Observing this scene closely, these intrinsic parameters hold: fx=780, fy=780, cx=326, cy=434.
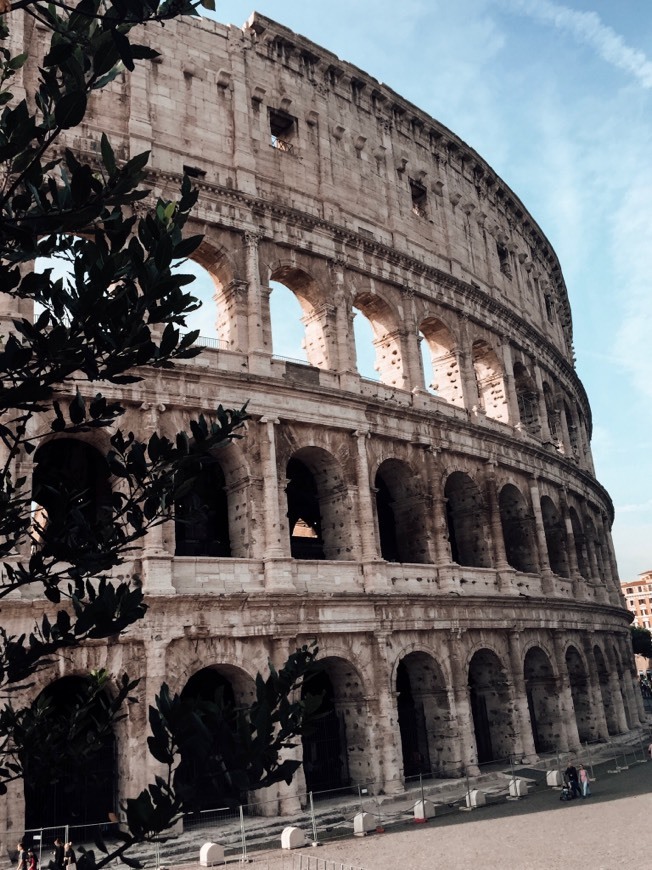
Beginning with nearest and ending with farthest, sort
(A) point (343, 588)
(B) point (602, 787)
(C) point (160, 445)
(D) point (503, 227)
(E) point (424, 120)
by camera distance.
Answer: (C) point (160, 445) < (A) point (343, 588) < (B) point (602, 787) < (E) point (424, 120) < (D) point (503, 227)

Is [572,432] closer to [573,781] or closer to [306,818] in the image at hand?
[573,781]

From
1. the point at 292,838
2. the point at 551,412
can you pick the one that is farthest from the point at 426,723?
the point at 551,412

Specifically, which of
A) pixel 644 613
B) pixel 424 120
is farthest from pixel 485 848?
pixel 644 613

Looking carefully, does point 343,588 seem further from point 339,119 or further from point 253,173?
point 339,119

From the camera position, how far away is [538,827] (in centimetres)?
1408

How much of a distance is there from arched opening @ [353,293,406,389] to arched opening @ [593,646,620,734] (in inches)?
486

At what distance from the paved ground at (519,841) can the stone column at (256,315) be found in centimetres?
961

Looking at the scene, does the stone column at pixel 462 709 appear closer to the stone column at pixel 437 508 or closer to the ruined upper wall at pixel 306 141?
the stone column at pixel 437 508

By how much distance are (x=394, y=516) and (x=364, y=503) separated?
9.32ft

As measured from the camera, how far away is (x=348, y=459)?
18.2 metres

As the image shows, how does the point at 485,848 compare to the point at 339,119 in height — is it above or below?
below

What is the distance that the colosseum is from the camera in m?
15.5

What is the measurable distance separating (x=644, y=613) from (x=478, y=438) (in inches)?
3522

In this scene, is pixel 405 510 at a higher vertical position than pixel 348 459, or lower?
lower
